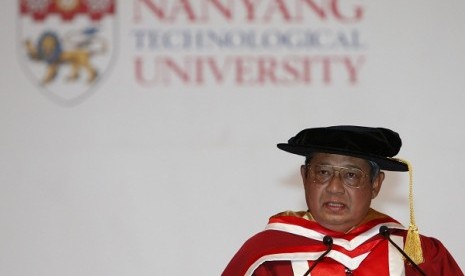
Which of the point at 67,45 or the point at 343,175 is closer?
the point at 343,175

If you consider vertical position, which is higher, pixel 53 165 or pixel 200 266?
pixel 53 165

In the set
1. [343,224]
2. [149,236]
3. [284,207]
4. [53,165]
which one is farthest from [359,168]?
[53,165]

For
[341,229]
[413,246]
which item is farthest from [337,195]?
[413,246]

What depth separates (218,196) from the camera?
4055mm

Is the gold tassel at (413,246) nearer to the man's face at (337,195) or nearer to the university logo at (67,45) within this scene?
the man's face at (337,195)

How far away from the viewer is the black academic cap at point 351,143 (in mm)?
2994

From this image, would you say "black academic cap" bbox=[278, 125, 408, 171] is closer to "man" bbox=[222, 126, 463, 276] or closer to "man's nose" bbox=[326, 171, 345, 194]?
"man" bbox=[222, 126, 463, 276]

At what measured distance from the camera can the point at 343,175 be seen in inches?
121

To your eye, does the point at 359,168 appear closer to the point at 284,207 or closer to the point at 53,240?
the point at 284,207

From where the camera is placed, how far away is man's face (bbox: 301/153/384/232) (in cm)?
306

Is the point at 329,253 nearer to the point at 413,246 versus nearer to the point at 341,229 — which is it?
the point at 341,229

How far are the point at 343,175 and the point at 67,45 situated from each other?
1.56m

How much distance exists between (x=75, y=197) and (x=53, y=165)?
0.56 ft


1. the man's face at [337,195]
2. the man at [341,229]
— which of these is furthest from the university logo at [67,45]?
the man's face at [337,195]
